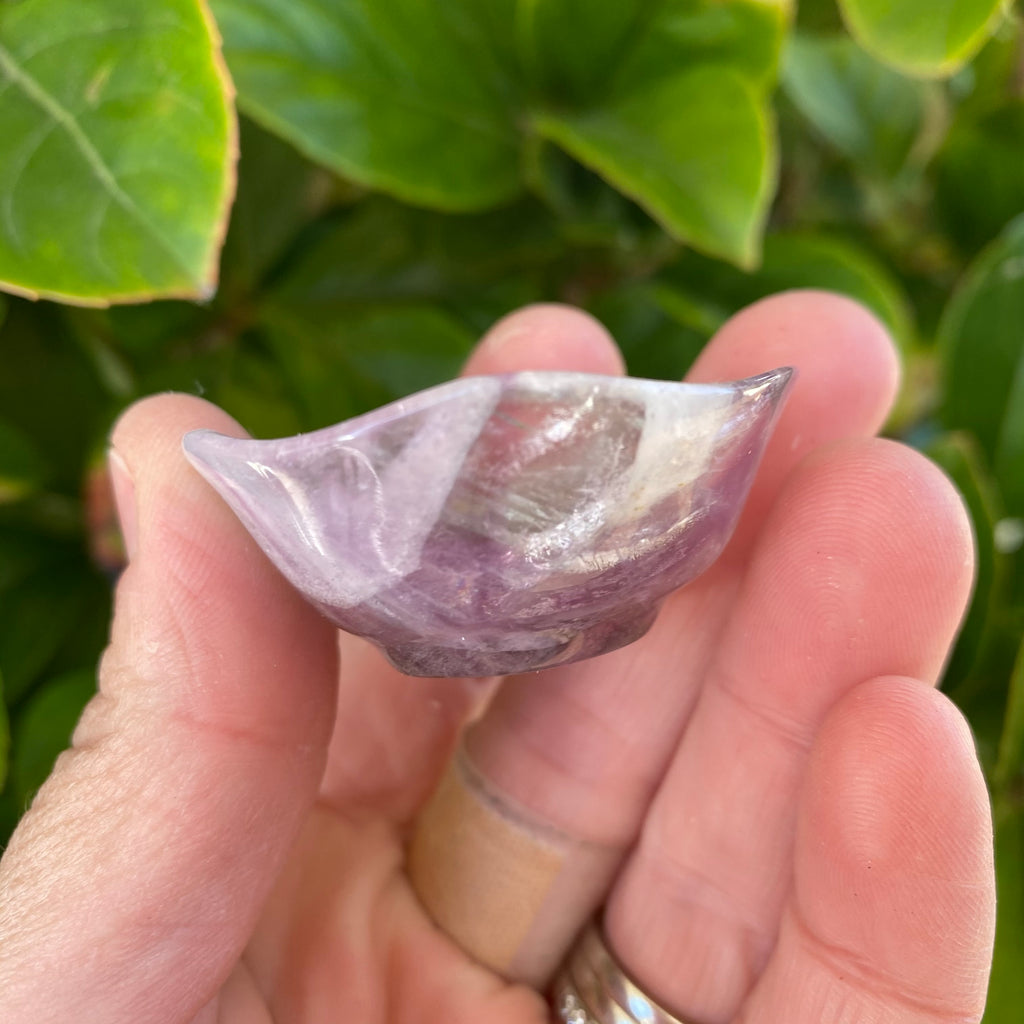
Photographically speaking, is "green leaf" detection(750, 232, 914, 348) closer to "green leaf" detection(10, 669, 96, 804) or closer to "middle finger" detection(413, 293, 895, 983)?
"middle finger" detection(413, 293, 895, 983)

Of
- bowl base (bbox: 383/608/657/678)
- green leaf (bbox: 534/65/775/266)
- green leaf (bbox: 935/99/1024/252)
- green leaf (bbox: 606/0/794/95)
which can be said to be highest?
green leaf (bbox: 606/0/794/95)

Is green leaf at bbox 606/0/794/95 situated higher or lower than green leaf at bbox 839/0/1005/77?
lower

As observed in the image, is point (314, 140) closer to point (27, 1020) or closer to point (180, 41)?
point (180, 41)

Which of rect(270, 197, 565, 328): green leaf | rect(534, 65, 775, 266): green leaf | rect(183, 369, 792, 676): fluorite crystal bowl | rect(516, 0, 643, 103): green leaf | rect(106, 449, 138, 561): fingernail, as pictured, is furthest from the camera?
rect(270, 197, 565, 328): green leaf

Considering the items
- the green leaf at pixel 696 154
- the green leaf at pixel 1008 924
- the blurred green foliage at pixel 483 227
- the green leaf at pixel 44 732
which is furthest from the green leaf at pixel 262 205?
the green leaf at pixel 1008 924

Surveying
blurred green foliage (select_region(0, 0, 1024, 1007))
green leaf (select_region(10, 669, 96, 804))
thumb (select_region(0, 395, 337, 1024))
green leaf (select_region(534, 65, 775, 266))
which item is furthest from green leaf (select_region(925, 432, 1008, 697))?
green leaf (select_region(10, 669, 96, 804))

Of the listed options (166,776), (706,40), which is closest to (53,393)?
(166,776)
